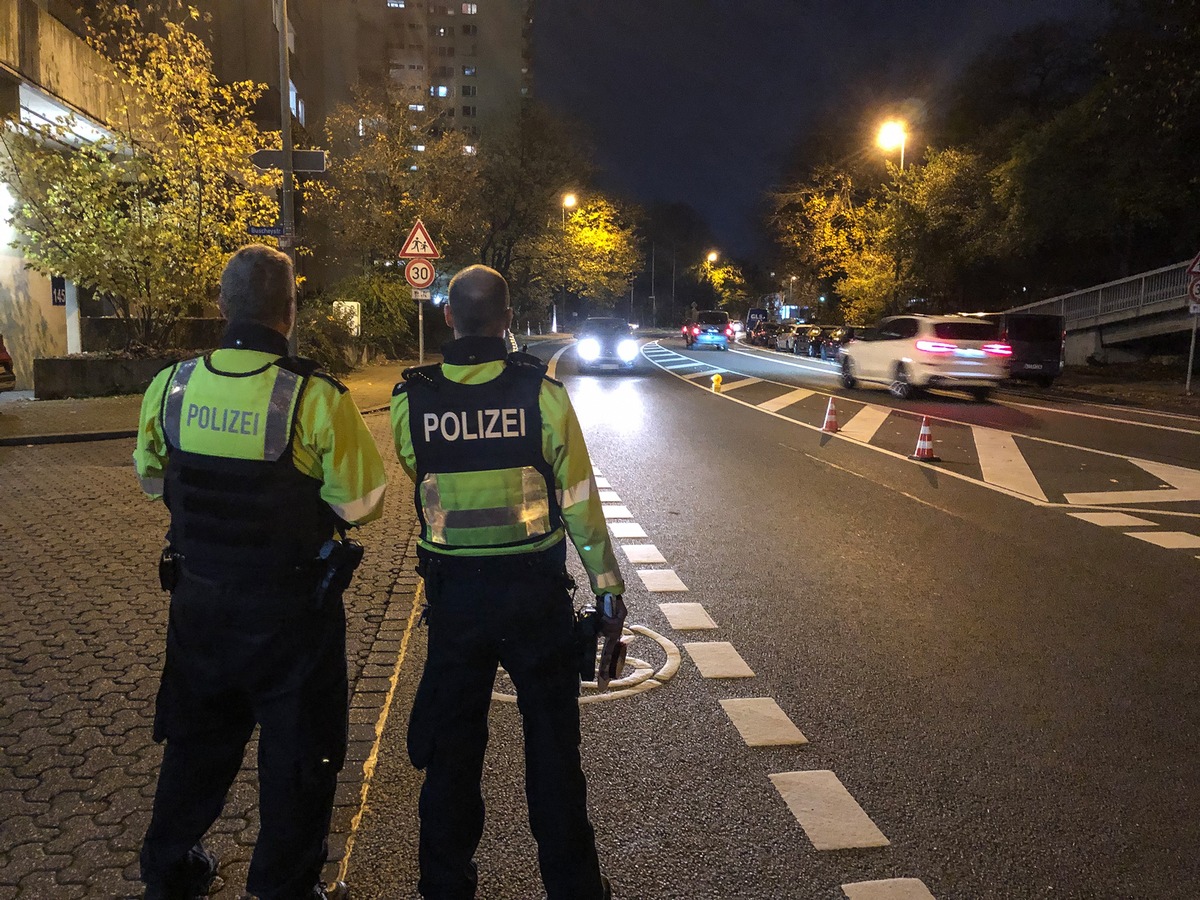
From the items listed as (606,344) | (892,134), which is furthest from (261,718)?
(892,134)

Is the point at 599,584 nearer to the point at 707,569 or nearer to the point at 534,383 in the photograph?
the point at 534,383

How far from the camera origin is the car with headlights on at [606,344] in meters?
28.5

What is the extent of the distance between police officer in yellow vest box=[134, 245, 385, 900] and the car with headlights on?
84.5 ft

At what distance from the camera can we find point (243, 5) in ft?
105

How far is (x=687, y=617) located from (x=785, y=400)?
15083 mm

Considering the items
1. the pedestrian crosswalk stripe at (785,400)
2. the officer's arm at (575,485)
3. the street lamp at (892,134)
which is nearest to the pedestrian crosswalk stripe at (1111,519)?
the officer's arm at (575,485)

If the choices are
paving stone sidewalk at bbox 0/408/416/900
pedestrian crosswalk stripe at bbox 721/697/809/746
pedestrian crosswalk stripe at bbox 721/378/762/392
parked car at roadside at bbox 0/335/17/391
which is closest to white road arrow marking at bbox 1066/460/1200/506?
pedestrian crosswalk stripe at bbox 721/697/809/746

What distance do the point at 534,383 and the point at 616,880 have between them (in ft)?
5.45

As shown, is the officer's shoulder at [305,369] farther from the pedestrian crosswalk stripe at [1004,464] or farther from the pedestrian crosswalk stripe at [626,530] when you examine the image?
the pedestrian crosswalk stripe at [1004,464]

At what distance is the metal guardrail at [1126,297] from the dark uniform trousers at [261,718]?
93.9ft

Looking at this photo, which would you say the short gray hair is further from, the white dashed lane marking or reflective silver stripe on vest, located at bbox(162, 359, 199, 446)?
the white dashed lane marking

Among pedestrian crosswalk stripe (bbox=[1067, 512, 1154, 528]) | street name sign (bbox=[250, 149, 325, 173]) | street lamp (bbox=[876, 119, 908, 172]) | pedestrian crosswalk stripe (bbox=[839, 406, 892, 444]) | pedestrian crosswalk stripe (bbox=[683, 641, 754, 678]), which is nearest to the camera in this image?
pedestrian crosswalk stripe (bbox=[683, 641, 754, 678])

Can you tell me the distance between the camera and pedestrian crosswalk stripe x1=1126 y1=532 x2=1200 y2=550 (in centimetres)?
780

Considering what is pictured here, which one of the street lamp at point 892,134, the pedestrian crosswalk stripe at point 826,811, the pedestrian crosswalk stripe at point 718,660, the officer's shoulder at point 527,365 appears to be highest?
the street lamp at point 892,134
